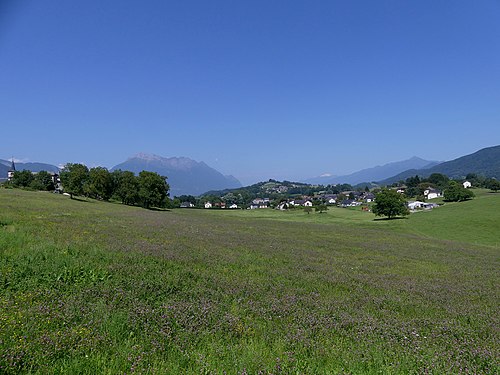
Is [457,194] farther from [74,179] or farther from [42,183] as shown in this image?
[42,183]

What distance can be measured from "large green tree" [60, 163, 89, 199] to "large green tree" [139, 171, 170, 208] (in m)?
15.4

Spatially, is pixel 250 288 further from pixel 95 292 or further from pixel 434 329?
pixel 434 329

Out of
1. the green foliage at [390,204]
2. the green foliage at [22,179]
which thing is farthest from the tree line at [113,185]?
the green foliage at [390,204]

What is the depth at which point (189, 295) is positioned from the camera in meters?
7.21

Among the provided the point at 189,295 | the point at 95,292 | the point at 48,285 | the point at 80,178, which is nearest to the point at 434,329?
the point at 189,295

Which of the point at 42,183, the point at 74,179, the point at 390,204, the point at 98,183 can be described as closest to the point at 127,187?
the point at 98,183

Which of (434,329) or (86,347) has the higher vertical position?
(86,347)

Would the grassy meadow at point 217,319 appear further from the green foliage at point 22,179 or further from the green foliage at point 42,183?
the green foliage at point 22,179

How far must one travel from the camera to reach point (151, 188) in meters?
93.1

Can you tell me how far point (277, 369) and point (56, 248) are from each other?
30.0 feet

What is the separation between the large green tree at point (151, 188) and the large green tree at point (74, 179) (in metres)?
15.4

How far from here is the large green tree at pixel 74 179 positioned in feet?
262

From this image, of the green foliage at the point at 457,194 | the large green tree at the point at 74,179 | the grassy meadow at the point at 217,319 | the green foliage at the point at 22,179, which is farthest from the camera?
the green foliage at the point at 457,194

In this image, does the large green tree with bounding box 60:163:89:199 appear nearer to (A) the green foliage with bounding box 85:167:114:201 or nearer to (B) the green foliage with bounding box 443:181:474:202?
(A) the green foliage with bounding box 85:167:114:201
